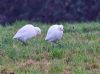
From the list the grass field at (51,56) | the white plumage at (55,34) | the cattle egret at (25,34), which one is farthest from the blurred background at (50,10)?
the white plumage at (55,34)

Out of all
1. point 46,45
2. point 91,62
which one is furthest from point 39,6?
point 91,62

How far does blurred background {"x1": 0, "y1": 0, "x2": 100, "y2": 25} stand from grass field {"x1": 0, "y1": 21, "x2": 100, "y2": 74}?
23.6ft

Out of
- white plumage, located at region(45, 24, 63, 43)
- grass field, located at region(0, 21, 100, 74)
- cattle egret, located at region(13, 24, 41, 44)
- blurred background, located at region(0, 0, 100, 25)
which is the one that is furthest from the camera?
blurred background, located at region(0, 0, 100, 25)

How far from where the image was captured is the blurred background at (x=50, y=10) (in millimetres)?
18781

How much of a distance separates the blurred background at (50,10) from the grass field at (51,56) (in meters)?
7.18

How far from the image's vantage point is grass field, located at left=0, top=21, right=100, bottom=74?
864 cm

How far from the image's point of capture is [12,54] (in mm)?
9562

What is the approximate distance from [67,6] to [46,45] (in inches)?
343

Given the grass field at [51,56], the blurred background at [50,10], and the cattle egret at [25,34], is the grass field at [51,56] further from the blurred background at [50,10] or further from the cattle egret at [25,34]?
the blurred background at [50,10]

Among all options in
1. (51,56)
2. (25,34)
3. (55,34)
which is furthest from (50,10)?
(51,56)

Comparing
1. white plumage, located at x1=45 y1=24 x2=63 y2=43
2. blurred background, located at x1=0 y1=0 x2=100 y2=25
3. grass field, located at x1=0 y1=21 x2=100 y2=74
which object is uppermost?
blurred background, located at x1=0 y1=0 x2=100 y2=25

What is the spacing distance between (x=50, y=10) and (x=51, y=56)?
379 inches

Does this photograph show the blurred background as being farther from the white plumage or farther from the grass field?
the white plumage

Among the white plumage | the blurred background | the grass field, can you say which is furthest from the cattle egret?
the blurred background
